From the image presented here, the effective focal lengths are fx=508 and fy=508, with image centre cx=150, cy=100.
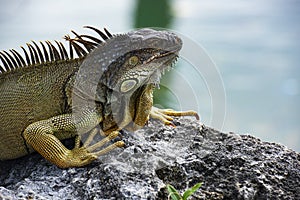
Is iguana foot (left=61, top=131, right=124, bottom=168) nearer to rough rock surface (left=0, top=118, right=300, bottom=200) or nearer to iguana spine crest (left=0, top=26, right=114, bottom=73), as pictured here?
rough rock surface (left=0, top=118, right=300, bottom=200)

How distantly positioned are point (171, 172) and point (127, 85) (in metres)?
0.42

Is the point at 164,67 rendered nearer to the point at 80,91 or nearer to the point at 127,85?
the point at 127,85

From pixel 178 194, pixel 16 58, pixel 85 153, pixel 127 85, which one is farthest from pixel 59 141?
pixel 178 194

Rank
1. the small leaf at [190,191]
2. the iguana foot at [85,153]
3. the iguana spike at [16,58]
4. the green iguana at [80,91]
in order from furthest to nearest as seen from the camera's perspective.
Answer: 1. the iguana spike at [16,58]
2. the green iguana at [80,91]
3. the iguana foot at [85,153]
4. the small leaf at [190,191]

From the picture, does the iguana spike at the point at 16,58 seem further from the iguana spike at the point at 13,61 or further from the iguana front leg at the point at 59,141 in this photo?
the iguana front leg at the point at 59,141

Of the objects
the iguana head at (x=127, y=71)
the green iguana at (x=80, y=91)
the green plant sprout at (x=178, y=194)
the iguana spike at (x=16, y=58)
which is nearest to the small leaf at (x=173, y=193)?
the green plant sprout at (x=178, y=194)

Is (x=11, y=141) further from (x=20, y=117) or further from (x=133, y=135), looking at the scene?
(x=133, y=135)

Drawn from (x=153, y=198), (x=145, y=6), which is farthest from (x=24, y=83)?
(x=145, y=6)

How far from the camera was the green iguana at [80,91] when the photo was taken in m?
2.05

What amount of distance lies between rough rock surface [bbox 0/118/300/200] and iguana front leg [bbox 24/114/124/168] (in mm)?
34

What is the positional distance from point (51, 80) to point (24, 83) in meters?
0.13

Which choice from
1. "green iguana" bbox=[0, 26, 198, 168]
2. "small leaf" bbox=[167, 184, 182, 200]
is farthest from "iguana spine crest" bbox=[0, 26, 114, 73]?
"small leaf" bbox=[167, 184, 182, 200]

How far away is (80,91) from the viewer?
6.96ft

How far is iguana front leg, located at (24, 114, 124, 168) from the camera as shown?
1.94 m
